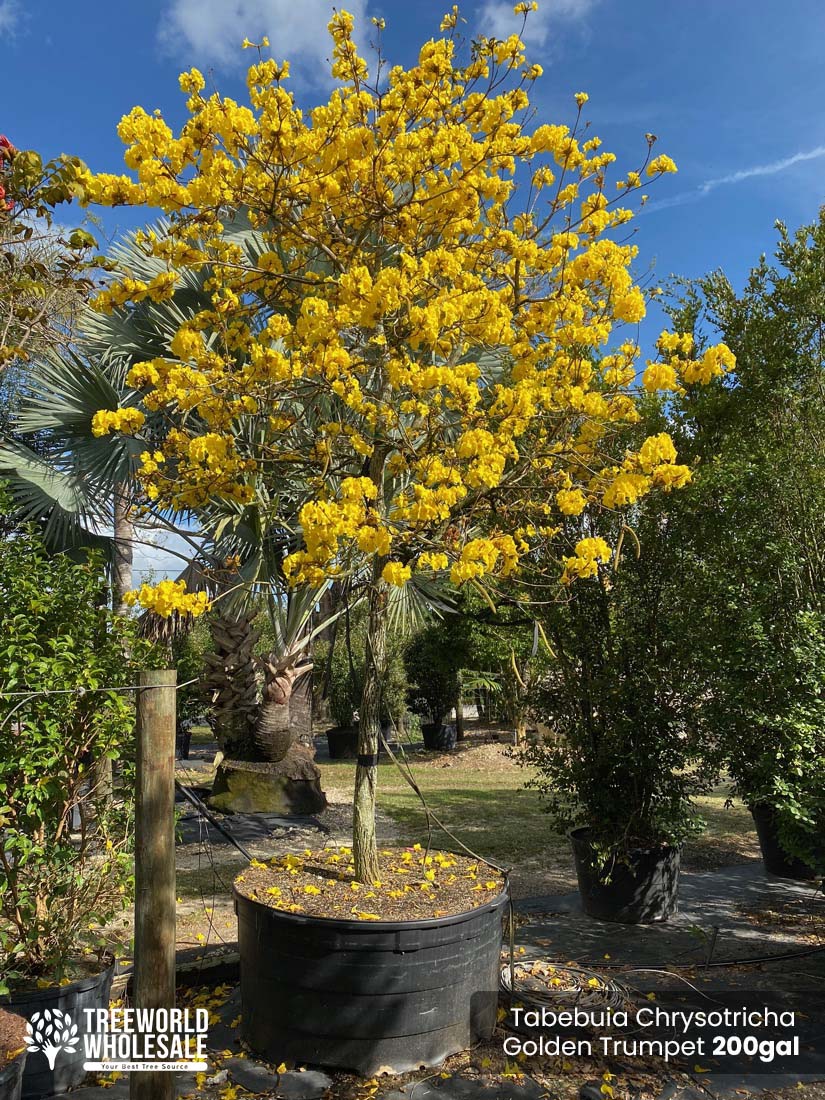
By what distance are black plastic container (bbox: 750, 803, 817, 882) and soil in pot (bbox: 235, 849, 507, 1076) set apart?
143 inches

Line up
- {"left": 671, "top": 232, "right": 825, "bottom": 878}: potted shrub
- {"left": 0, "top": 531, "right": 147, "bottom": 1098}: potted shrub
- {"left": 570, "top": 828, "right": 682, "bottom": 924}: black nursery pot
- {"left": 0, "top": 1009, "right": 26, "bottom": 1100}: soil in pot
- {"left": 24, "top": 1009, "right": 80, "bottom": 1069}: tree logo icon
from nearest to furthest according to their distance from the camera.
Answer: {"left": 0, "top": 1009, "right": 26, "bottom": 1100}: soil in pot → {"left": 24, "top": 1009, "right": 80, "bottom": 1069}: tree logo icon → {"left": 0, "top": 531, "right": 147, "bottom": 1098}: potted shrub → {"left": 671, "top": 232, "right": 825, "bottom": 878}: potted shrub → {"left": 570, "top": 828, "right": 682, "bottom": 924}: black nursery pot

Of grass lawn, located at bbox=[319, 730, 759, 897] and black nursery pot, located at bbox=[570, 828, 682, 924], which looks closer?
black nursery pot, located at bbox=[570, 828, 682, 924]

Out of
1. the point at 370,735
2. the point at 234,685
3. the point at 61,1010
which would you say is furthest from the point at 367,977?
the point at 234,685

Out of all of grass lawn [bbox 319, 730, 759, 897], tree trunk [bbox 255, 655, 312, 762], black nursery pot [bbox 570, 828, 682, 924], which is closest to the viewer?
black nursery pot [bbox 570, 828, 682, 924]

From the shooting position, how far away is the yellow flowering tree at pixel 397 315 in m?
3.12

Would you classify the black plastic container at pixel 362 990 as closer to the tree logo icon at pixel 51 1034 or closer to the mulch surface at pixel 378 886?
the mulch surface at pixel 378 886

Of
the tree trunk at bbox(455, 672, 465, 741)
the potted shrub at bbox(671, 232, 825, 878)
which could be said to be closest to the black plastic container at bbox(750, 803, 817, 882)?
the potted shrub at bbox(671, 232, 825, 878)

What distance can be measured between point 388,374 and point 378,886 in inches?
93.4

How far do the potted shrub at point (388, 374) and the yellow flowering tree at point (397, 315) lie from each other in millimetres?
14


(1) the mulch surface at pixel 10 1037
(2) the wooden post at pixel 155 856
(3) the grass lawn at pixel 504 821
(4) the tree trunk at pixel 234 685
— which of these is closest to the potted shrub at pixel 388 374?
(2) the wooden post at pixel 155 856

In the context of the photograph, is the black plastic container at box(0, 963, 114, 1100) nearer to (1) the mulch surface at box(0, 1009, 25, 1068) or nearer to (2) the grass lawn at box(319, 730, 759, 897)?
(1) the mulch surface at box(0, 1009, 25, 1068)

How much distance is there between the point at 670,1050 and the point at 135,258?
7.64 meters

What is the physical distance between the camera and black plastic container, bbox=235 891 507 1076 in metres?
3.10

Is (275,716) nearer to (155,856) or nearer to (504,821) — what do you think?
(504,821)
